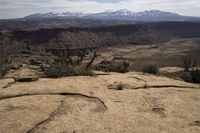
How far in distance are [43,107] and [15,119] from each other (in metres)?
0.72

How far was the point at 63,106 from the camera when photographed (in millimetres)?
5863

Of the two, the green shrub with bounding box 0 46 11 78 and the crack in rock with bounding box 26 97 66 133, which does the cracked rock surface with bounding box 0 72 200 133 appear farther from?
the green shrub with bounding box 0 46 11 78

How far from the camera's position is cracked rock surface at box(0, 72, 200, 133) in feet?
15.9

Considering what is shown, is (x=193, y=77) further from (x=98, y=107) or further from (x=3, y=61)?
(x=3, y=61)

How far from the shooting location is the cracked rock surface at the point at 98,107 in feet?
15.9

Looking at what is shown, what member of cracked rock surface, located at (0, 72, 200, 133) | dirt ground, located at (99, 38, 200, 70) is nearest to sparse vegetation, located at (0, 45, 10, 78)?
cracked rock surface, located at (0, 72, 200, 133)

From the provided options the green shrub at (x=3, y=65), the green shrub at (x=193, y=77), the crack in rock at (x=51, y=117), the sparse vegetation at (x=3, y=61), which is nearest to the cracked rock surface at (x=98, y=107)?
the crack in rock at (x=51, y=117)

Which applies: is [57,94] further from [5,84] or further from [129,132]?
[129,132]

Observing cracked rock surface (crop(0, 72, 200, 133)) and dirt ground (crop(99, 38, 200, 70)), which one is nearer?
cracked rock surface (crop(0, 72, 200, 133))

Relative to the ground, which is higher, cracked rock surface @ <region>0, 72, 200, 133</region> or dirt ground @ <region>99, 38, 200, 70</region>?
cracked rock surface @ <region>0, 72, 200, 133</region>

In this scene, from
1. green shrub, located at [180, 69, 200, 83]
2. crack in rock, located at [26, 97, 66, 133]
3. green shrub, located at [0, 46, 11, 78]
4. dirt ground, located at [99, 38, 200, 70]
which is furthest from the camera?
dirt ground, located at [99, 38, 200, 70]

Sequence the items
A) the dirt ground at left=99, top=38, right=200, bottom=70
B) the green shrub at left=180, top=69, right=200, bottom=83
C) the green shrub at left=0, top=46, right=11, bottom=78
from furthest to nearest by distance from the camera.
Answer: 1. the dirt ground at left=99, top=38, right=200, bottom=70
2. the green shrub at left=0, top=46, right=11, bottom=78
3. the green shrub at left=180, top=69, right=200, bottom=83

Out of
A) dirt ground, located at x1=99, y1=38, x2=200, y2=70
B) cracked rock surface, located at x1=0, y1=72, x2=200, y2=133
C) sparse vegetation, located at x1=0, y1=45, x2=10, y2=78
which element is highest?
cracked rock surface, located at x1=0, y1=72, x2=200, y2=133

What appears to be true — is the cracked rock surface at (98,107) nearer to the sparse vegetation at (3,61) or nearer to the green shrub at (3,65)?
the green shrub at (3,65)
